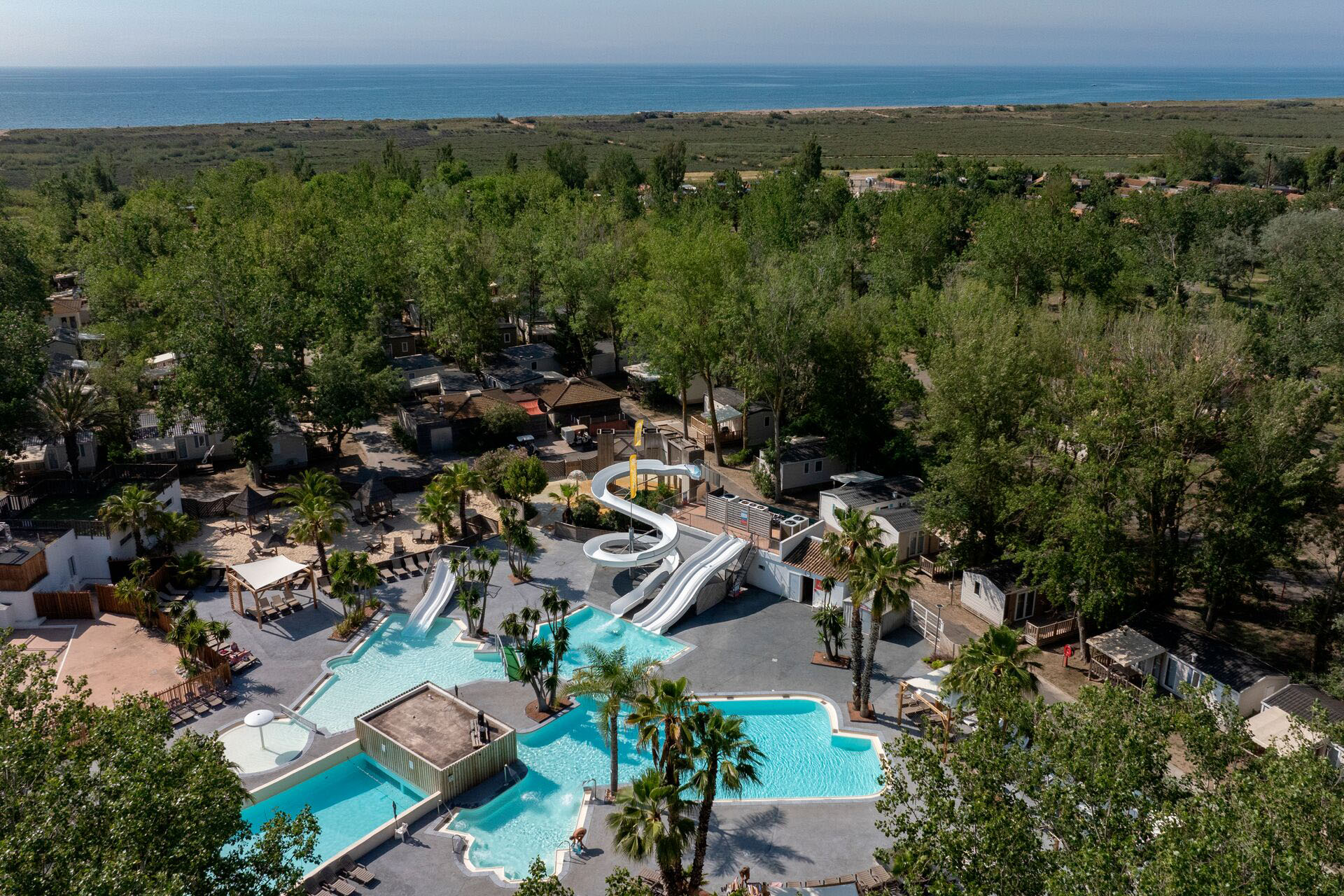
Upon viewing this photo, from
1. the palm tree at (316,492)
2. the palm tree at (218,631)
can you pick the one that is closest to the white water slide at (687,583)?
the palm tree at (316,492)

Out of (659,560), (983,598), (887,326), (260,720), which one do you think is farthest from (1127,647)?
(260,720)

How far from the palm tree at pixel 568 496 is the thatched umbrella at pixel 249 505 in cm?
1228

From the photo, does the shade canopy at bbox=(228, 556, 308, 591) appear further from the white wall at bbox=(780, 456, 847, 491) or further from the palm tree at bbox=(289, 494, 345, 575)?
the white wall at bbox=(780, 456, 847, 491)

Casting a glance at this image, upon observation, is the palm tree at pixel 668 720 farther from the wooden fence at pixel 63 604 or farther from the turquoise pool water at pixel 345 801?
the wooden fence at pixel 63 604

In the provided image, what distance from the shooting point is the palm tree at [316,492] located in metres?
36.8

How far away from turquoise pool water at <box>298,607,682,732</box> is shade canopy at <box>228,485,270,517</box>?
32.0 ft

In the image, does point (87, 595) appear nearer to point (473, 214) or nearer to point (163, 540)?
point (163, 540)

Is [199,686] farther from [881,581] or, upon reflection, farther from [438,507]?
[881,581]

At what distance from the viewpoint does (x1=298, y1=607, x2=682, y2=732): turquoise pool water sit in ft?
95.3

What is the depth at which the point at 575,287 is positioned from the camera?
195ft

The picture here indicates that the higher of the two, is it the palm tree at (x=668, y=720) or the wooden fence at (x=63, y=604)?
the palm tree at (x=668, y=720)

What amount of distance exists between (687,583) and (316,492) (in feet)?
49.9

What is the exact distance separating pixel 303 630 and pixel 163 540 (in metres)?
7.97

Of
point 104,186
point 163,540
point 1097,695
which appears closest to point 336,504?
point 163,540
